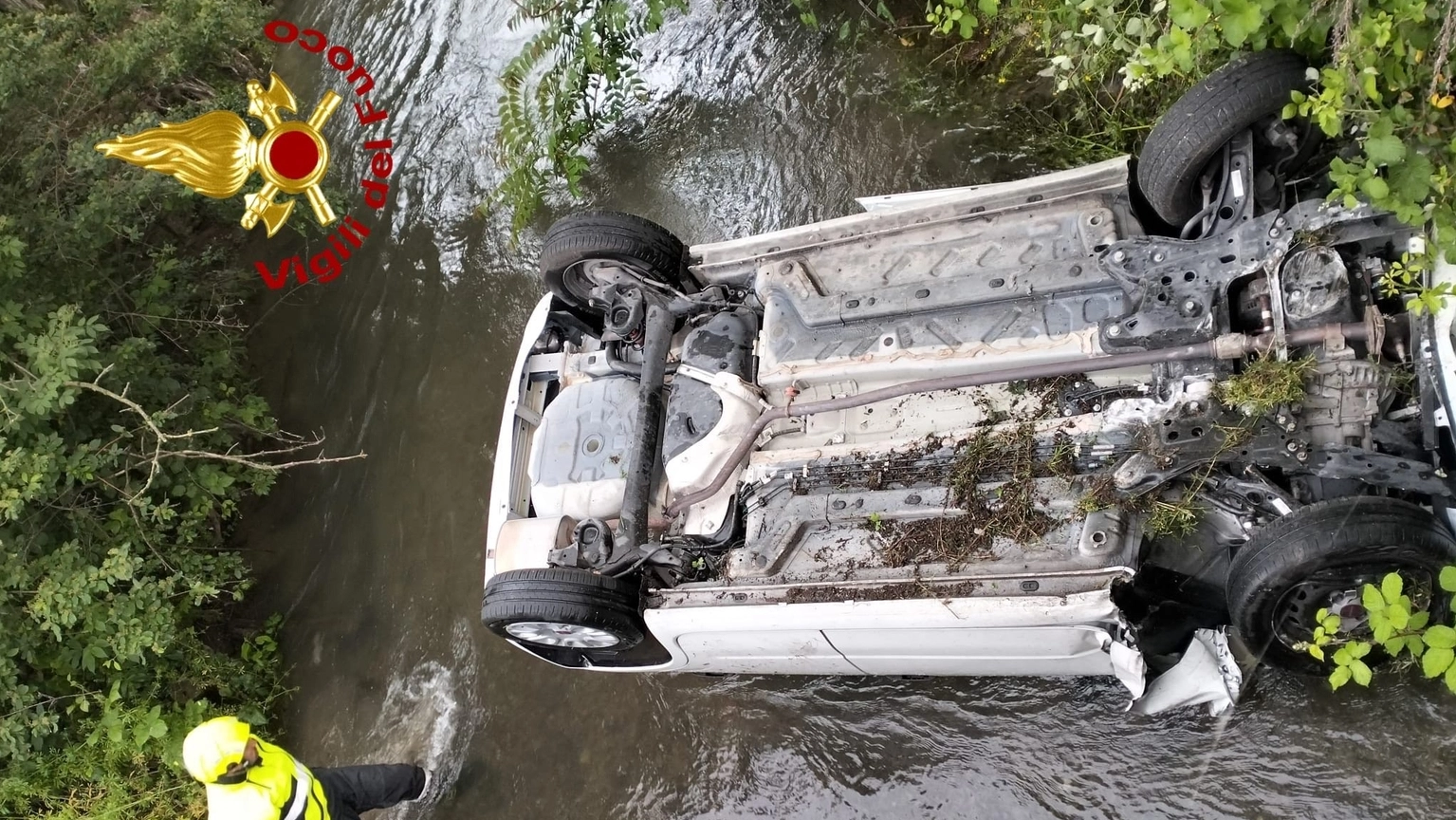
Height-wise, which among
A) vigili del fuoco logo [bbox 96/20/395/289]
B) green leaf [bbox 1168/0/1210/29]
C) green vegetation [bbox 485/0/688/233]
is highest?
green vegetation [bbox 485/0/688/233]

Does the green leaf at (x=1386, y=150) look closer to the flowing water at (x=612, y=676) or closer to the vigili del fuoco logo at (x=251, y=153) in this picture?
the flowing water at (x=612, y=676)

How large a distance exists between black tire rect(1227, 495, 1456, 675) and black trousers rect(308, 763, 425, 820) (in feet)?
12.5

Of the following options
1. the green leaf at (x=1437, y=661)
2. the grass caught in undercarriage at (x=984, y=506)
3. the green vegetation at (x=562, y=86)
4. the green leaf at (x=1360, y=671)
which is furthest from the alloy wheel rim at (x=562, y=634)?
the green vegetation at (x=562, y=86)

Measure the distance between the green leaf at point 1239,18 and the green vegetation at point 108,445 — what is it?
470 centimetres

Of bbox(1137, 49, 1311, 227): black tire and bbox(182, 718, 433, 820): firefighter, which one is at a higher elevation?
bbox(1137, 49, 1311, 227): black tire

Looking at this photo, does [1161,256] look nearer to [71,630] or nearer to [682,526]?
[682,526]

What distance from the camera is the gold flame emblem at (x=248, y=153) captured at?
501cm

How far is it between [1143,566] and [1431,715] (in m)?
1.29

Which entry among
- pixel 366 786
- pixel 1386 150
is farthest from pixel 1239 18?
pixel 366 786

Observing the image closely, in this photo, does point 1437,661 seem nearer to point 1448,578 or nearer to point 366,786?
point 1448,578

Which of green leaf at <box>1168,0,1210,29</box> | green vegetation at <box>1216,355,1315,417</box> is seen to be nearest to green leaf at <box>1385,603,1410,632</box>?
green vegetation at <box>1216,355,1315,417</box>

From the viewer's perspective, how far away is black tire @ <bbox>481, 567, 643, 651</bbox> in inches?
147

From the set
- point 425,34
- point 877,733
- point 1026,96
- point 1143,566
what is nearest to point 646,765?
point 877,733

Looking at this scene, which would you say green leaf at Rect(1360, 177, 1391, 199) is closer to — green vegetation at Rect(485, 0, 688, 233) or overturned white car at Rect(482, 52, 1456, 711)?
overturned white car at Rect(482, 52, 1456, 711)
